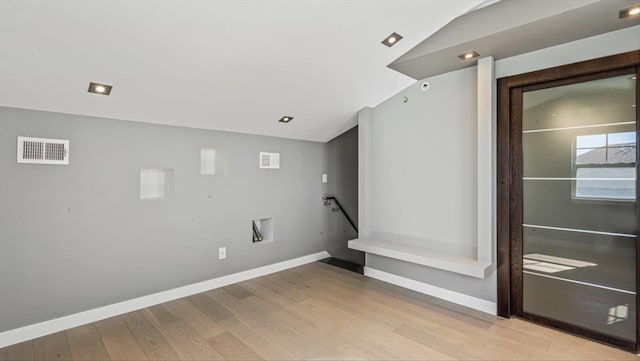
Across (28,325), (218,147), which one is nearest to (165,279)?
(28,325)

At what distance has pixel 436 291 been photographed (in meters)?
3.25

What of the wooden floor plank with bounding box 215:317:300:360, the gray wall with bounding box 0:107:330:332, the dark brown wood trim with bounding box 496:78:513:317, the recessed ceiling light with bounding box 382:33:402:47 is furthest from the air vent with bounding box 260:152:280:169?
the dark brown wood trim with bounding box 496:78:513:317

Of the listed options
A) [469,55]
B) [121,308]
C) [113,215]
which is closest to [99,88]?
[113,215]

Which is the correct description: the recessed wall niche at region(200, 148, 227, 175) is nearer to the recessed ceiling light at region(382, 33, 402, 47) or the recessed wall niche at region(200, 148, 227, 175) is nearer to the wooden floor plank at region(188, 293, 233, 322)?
the wooden floor plank at region(188, 293, 233, 322)

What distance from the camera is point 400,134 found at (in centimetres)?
366

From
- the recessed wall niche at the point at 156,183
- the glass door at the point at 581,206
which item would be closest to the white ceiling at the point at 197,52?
the recessed wall niche at the point at 156,183

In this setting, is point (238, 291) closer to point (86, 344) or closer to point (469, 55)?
point (86, 344)

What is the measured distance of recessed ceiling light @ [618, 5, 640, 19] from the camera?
198 cm

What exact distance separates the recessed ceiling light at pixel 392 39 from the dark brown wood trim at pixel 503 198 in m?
1.08

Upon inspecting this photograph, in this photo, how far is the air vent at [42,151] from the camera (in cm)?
241

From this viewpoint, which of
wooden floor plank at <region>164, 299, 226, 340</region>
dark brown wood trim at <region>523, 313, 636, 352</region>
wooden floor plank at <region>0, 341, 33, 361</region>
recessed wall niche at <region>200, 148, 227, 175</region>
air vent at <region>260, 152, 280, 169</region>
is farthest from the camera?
air vent at <region>260, 152, 280, 169</region>

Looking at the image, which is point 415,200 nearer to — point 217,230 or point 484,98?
point 484,98

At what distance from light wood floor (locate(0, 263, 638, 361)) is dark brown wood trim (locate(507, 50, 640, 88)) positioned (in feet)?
7.05

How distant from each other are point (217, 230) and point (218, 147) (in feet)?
3.28
